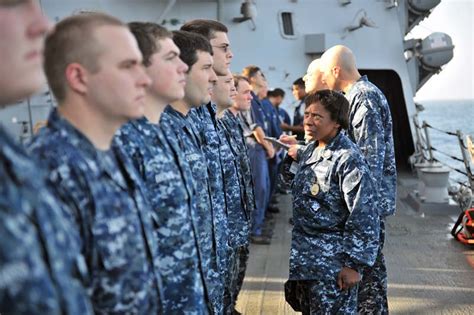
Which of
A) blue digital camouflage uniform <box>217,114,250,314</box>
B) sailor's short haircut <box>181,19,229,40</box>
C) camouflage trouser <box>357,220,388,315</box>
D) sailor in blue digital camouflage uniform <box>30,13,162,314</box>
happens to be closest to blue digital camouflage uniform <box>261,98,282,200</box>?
blue digital camouflage uniform <box>217,114,250,314</box>

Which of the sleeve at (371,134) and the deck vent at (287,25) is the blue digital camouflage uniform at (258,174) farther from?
the deck vent at (287,25)

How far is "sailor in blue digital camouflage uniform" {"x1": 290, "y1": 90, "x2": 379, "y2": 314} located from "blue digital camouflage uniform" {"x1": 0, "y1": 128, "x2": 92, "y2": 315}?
1.84m

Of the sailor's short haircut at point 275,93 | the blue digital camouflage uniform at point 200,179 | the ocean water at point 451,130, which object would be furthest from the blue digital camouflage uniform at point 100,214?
the ocean water at point 451,130

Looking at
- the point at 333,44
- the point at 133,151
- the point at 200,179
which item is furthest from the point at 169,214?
the point at 333,44

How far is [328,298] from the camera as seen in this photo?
295 cm

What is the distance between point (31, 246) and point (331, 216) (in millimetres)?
1997

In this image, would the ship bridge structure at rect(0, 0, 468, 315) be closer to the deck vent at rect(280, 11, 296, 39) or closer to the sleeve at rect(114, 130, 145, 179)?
the deck vent at rect(280, 11, 296, 39)

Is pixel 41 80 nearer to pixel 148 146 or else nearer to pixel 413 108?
pixel 148 146

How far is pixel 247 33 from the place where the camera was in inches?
379

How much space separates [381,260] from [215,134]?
1.15 m

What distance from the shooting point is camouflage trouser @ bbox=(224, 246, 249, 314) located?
3461 mm

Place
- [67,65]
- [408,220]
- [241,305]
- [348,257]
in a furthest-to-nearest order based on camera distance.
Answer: [408,220], [241,305], [348,257], [67,65]

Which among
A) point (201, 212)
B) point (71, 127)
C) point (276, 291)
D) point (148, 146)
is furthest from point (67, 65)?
point (276, 291)

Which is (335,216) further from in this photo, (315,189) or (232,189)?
(232,189)
